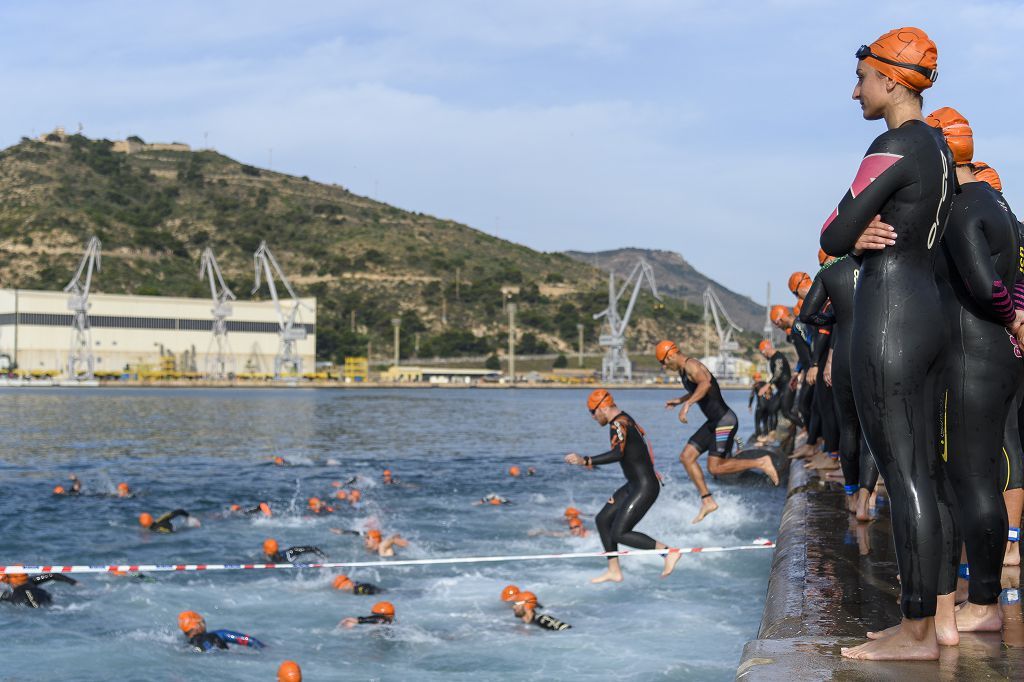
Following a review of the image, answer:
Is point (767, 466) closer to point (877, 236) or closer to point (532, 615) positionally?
point (532, 615)

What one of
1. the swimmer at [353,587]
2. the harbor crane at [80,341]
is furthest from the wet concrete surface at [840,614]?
the harbor crane at [80,341]

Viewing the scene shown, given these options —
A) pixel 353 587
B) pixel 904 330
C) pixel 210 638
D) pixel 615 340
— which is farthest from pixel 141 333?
pixel 904 330

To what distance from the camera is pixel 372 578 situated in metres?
16.4

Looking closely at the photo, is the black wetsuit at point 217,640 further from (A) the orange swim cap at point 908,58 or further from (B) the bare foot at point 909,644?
(A) the orange swim cap at point 908,58

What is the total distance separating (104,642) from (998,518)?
36.0 feet

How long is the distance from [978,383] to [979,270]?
1.54ft

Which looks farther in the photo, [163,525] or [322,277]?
[322,277]

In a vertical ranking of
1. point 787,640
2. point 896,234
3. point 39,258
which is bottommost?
point 787,640

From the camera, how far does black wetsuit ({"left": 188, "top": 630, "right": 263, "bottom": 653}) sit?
12195 millimetres

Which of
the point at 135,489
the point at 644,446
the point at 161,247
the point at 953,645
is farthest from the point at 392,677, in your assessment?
the point at 161,247

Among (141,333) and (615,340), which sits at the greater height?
(615,340)

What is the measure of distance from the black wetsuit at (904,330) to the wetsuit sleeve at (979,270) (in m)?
0.47

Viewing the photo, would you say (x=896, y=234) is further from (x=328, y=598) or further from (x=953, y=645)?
(x=328, y=598)

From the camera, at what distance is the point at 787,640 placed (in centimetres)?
500
